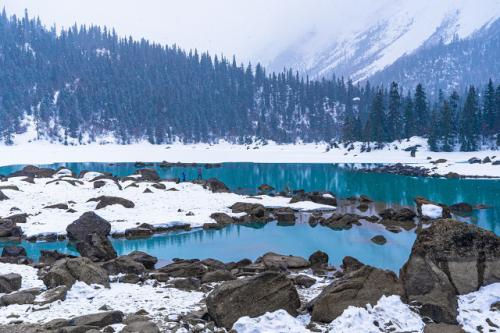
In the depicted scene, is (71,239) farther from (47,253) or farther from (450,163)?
(450,163)

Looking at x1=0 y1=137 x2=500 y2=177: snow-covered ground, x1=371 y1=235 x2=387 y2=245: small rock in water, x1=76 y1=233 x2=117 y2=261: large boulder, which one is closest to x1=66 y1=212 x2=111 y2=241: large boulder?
x1=76 y1=233 x2=117 y2=261: large boulder

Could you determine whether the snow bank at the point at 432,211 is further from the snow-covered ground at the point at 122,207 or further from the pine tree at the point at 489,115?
the pine tree at the point at 489,115

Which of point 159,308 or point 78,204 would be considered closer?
point 159,308

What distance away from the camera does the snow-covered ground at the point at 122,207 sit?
105ft

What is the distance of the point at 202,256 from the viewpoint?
25.5 metres

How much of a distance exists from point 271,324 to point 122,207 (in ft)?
83.4

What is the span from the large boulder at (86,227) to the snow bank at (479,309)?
72.0 ft

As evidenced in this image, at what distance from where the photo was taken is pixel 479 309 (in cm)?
1311

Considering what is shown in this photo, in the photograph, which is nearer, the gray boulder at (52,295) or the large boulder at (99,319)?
the large boulder at (99,319)

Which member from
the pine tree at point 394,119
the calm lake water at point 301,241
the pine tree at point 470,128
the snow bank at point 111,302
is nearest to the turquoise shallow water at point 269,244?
the calm lake water at point 301,241

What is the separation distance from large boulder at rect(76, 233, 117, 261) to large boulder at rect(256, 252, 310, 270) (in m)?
7.94

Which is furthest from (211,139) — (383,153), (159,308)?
(159,308)

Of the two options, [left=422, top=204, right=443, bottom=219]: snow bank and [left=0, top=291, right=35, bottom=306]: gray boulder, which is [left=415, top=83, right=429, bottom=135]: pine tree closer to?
[left=422, top=204, right=443, bottom=219]: snow bank

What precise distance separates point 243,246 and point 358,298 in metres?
14.9
